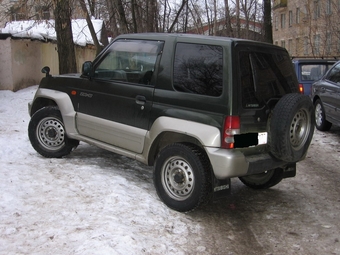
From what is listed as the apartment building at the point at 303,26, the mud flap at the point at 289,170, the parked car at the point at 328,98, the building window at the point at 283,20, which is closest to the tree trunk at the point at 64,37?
the parked car at the point at 328,98

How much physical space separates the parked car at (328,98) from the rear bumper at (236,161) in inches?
202

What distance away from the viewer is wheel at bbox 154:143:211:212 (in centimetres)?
457

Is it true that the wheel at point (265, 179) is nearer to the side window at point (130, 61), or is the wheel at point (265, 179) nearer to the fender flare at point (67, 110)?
the side window at point (130, 61)

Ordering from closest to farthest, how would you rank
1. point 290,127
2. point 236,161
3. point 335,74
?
point 236,161 < point 290,127 < point 335,74

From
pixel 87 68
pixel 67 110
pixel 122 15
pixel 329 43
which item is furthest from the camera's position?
pixel 329 43

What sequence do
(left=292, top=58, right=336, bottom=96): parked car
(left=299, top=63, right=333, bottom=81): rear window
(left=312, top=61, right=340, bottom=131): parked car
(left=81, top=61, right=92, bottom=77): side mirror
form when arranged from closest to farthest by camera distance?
(left=81, top=61, right=92, bottom=77): side mirror → (left=312, top=61, right=340, bottom=131): parked car → (left=292, top=58, right=336, bottom=96): parked car → (left=299, top=63, right=333, bottom=81): rear window

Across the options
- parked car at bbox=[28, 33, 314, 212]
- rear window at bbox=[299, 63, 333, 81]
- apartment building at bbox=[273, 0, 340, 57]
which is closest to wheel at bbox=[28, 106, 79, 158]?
parked car at bbox=[28, 33, 314, 212]

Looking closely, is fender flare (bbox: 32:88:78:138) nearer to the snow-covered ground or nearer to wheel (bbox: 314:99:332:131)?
the snow-covered ground

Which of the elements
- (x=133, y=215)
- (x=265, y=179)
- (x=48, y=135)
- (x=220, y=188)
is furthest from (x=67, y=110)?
(x=265, y=179)

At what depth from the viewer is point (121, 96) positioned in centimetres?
539

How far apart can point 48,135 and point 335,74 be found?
678cm

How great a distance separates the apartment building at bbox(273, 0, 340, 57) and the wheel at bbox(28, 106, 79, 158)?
25483 millimetres

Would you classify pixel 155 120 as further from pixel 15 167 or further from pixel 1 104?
pixel 1 104

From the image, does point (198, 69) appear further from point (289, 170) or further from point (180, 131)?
point (289, 170)
